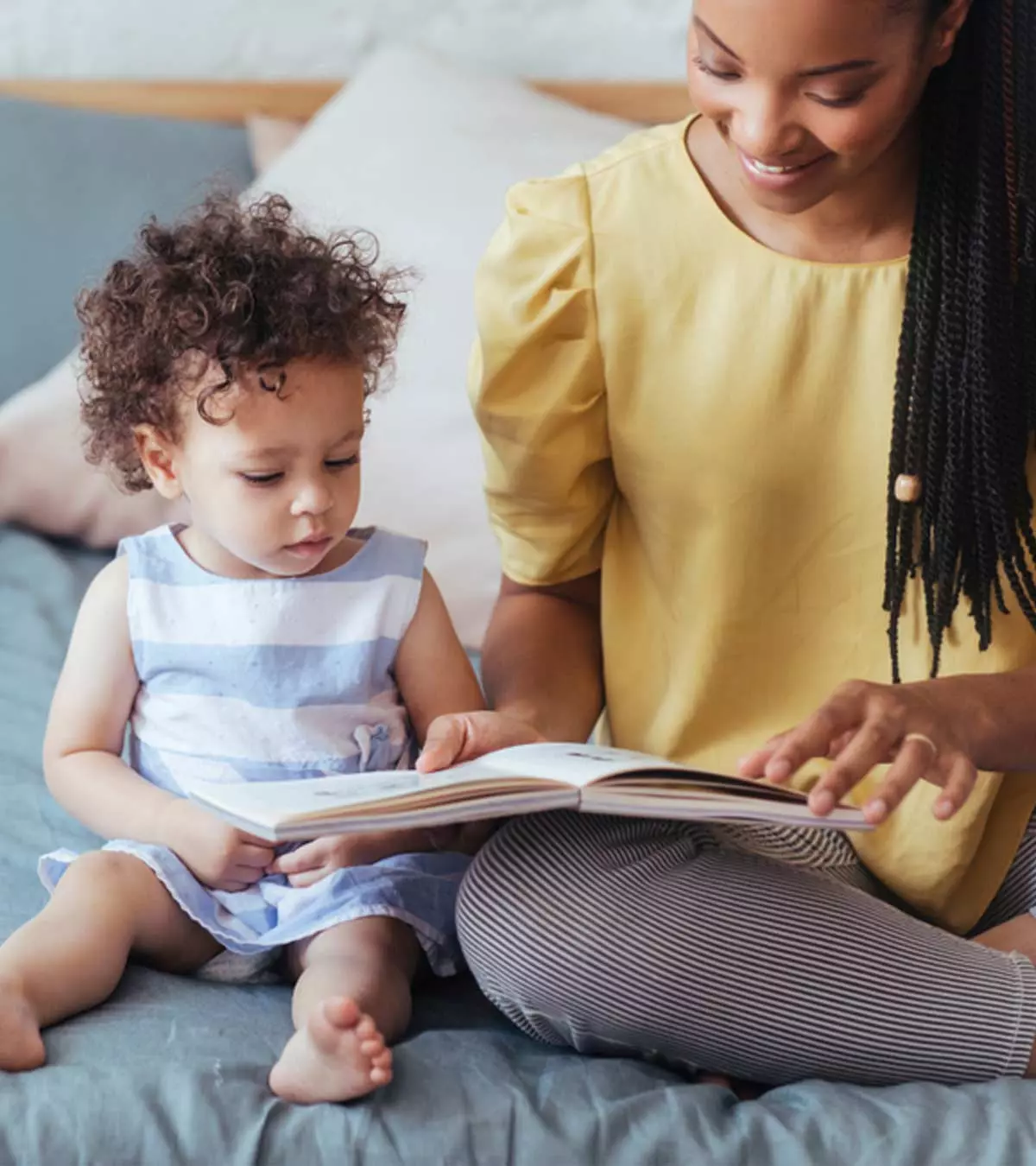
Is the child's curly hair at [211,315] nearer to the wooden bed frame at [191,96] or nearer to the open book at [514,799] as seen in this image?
the open book at [514,799]

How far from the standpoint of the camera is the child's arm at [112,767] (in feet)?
3.32

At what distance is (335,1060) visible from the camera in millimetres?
841

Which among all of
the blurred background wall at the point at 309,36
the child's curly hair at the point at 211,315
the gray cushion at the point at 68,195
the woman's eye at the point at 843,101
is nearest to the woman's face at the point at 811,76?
the woman's eye at the point at 843,101

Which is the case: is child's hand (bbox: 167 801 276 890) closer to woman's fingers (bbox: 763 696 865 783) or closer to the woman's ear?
woman's fingers (bbox: 763 696 865 783)

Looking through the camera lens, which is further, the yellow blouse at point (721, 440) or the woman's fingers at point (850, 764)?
the yellow blouse at point (721, 440)

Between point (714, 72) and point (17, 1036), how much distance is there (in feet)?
2.01

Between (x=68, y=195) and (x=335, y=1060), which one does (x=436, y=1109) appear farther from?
(x=68, y=195)

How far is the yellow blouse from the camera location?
1.03 metres

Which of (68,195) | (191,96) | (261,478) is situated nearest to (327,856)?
(261,478)

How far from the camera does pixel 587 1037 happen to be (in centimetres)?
93

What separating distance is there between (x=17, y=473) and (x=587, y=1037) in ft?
3.03

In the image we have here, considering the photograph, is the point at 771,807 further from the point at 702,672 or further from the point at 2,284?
the point at 2,284

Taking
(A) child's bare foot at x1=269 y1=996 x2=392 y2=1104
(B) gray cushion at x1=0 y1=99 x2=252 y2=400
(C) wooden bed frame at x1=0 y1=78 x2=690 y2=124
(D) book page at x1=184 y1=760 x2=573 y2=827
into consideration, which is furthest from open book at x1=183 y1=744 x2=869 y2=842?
(C) wooden bed frame at x1=0 y1=78 x2=690 y2=124

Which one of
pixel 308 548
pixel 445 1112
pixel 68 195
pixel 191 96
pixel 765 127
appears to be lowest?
pixel 445 1112
